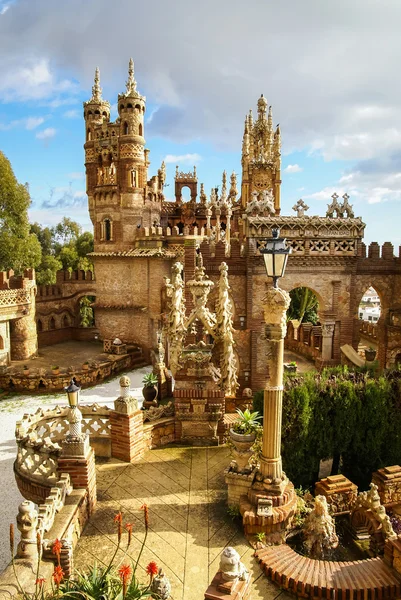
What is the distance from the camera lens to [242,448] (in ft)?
27.5

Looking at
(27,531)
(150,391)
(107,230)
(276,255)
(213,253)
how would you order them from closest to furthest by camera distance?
(27,531) < (276,255) < (150,391) < (213,253) < (107,230)

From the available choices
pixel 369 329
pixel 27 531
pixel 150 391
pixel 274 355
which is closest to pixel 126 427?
pixel 27 531

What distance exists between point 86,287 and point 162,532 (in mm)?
31618

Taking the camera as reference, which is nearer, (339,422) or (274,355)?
(274,355)

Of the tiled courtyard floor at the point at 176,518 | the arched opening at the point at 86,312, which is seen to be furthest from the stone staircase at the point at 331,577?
the arched opening at the point at 86,312

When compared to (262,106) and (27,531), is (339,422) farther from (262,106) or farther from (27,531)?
(262,106)

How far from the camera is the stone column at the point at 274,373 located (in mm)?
7488

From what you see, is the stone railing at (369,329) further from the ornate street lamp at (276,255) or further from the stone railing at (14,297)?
the stone railing at (14,297)

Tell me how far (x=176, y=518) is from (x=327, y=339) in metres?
11.4

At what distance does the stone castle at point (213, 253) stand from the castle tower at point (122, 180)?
0.07m

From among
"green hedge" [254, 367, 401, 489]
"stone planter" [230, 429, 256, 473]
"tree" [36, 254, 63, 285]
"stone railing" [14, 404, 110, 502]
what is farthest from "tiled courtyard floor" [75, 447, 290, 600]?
"tree" [36, 254, 63, 285]

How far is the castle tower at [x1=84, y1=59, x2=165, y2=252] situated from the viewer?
107 ft

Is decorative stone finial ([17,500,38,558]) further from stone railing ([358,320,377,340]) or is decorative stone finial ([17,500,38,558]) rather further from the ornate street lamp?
stone railing ([358,320,377,340])

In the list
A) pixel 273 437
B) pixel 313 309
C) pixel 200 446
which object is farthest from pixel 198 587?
pixel 313 309
